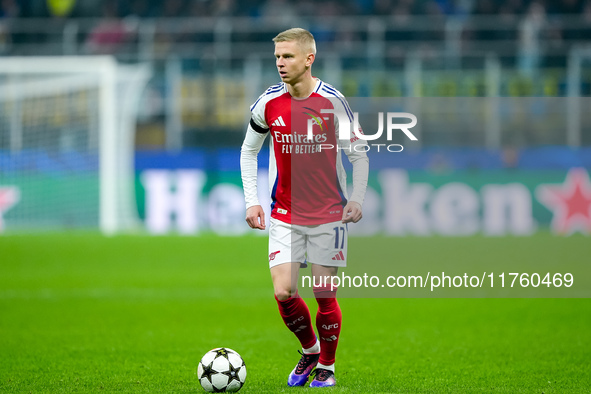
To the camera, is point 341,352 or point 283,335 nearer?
point 341,352

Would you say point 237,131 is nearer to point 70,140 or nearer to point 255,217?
point 70,140

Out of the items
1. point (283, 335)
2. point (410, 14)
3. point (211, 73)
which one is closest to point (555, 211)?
point (410, 14)

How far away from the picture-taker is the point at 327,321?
16.5ft

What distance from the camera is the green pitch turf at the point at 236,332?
5336 mm

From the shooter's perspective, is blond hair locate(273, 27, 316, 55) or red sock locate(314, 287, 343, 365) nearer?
blond hair locate(273, 27, 316, 55)

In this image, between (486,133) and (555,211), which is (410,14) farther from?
(555,211)

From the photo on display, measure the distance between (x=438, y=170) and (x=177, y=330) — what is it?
32.0ft

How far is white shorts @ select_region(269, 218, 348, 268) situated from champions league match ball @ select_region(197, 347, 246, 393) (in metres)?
0.59

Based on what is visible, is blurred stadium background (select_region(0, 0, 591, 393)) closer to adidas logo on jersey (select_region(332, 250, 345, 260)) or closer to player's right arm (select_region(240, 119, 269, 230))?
player's right arm (select_region(240, 119, 269, 230))

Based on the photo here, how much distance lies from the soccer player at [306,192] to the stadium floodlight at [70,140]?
11845mm

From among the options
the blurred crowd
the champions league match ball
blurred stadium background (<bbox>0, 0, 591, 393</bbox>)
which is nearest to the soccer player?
the champions league match ball

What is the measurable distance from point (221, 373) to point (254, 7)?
1673 cm

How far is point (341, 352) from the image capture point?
21.3ft

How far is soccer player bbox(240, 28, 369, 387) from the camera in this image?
4.95 m
